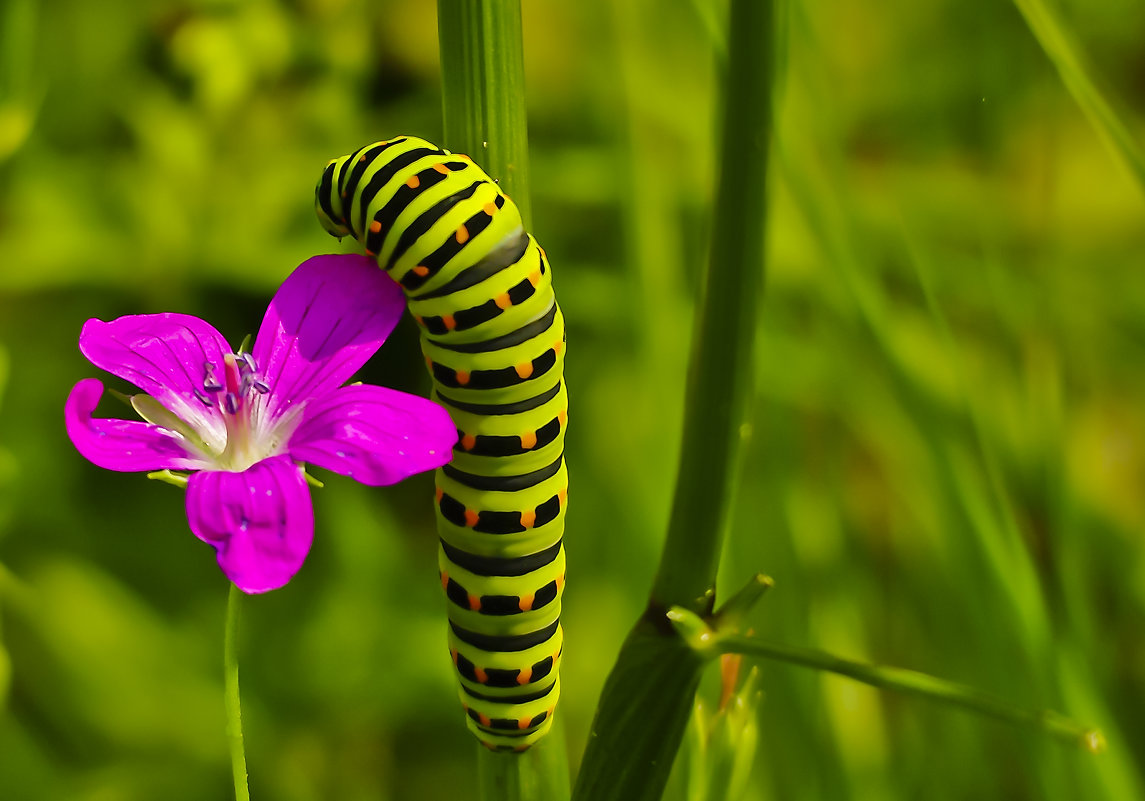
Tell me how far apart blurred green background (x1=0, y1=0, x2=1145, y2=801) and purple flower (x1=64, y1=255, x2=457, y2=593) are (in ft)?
3.26

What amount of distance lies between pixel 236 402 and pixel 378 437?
21 cm

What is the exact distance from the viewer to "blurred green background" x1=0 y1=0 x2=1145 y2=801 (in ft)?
7.02

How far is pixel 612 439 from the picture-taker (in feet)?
9.59

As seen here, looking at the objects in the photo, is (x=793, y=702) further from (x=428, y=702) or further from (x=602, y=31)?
(x=602, y=31)

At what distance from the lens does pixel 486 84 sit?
3.05 feet

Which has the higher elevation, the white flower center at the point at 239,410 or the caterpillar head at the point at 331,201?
the caterpillar head at the point at 331,201

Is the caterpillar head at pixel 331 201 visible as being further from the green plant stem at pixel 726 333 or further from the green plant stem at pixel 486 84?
the green plant stem at pixel 726 333

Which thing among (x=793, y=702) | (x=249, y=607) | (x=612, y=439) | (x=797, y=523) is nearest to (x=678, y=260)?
(x=612, y=439)

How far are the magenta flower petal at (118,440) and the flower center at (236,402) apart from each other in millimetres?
29

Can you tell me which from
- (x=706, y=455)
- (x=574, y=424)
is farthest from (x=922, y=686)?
(x=574, y=424)

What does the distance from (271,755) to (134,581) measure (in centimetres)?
63

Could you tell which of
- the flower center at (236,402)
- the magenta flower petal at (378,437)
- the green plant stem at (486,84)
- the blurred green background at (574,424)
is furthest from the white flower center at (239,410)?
the blurred green background at (574,424)

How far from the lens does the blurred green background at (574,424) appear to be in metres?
2.14

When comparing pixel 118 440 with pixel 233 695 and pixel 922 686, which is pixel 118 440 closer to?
pixel 233 695
